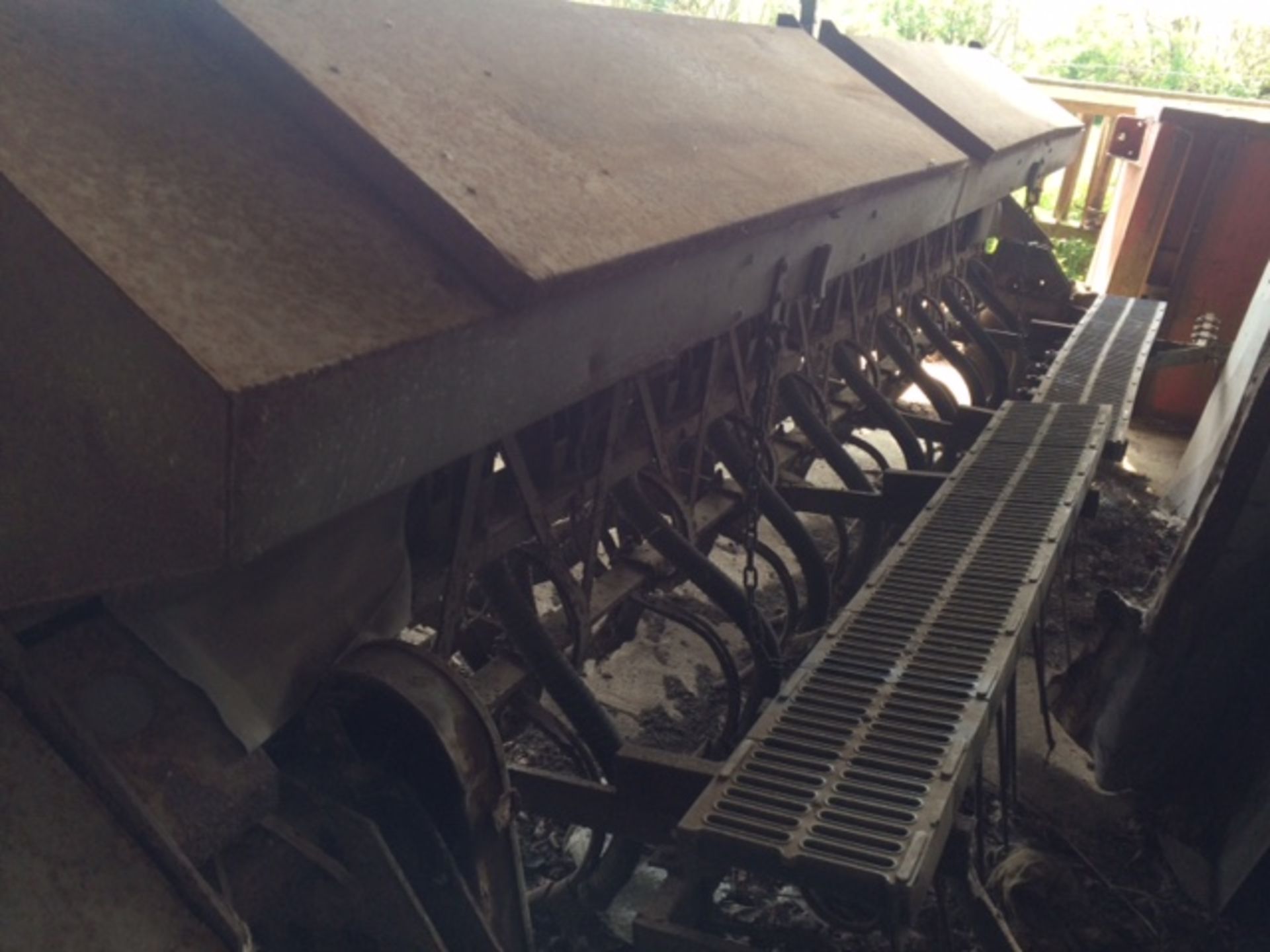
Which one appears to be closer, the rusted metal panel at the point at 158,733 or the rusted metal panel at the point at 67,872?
the rusted metal panel at the point at 67,872

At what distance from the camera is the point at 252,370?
104 cm

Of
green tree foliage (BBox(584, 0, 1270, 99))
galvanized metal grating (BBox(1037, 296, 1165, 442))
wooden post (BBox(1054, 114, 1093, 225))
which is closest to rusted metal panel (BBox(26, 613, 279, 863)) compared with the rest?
galvanized metal grating (BBox(1037, 296, 1165, 442))

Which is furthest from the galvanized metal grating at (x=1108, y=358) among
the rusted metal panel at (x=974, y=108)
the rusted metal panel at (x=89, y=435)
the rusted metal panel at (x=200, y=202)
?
the rusted metal panel at (x=89, y=435)

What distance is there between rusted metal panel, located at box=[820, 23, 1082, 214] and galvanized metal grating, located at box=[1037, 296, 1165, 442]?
685 mm

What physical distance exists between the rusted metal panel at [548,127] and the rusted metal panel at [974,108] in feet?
3.67

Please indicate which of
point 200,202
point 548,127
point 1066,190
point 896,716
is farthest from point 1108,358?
point 1066,190

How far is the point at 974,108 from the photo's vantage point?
450 centimetres

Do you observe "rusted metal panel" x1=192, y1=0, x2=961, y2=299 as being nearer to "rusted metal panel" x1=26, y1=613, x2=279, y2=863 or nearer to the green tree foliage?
"rusted metal panel" x1=26, y1=613, x2=279, y2=863

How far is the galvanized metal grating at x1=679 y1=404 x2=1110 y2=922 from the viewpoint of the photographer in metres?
1.44

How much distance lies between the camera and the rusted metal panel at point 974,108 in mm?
3877

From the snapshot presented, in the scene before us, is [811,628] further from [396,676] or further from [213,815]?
[213,815]

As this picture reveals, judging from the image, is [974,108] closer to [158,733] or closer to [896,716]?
[896,716]

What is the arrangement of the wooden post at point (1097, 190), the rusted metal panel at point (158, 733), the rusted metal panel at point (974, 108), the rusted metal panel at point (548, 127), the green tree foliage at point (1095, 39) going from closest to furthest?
the rusted metal panel at point (158, 733)
the rusted metal panel at point (548, 127)
the rusted metal panel at point (974, 108)
the wooden post at point (1097, 190)
the green tree foliage at point (1095, 39)

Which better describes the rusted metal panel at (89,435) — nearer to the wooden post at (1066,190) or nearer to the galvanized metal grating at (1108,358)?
the galvanized metal grating at (1108,358)
